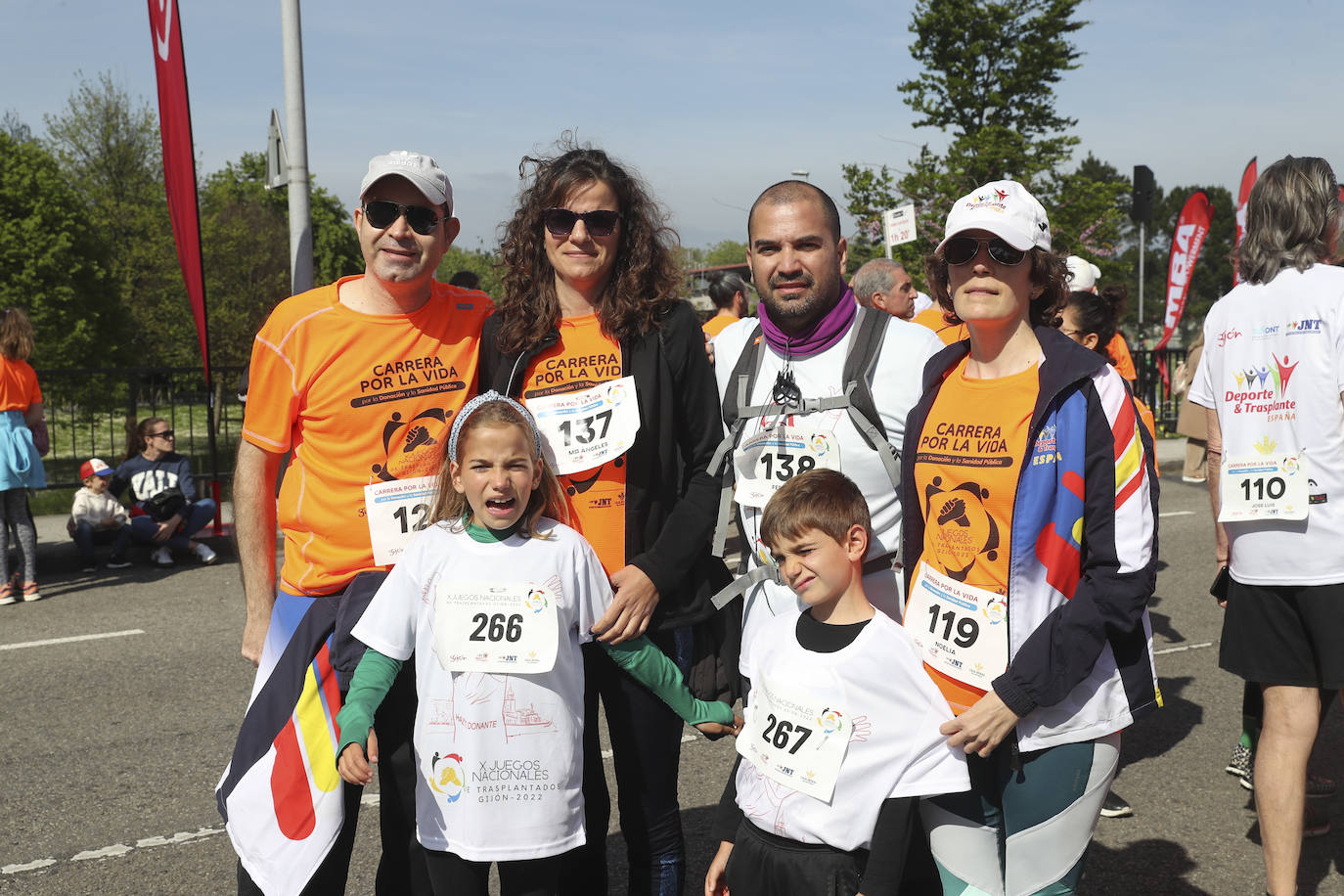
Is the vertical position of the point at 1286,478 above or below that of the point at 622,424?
below

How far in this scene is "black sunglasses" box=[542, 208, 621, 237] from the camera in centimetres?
280

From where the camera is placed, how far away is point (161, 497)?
30.1 ft

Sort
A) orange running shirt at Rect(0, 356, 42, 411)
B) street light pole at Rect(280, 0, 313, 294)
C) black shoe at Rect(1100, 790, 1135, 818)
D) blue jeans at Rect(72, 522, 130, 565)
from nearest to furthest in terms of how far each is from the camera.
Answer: black shoe at Rect(1100, 790, 1135, 818), orange running shirt at Rect(0, 356, 42, 411), blue jeans at Rect(72, 522, 130, 565), street light pole at Rect(280, 0, 313, 294)

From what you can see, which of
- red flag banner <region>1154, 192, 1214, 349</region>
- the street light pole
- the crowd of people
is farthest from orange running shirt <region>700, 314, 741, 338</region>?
red flag banner <region>1154, 192, 1214, 349</region>

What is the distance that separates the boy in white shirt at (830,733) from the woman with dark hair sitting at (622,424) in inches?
15.0

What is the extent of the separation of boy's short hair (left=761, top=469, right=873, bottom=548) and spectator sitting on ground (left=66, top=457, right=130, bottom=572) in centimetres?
818

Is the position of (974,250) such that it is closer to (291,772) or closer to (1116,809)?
(291,772)

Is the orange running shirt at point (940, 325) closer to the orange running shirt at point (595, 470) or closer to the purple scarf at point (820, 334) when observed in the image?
the purple scarf at point (820, 334)

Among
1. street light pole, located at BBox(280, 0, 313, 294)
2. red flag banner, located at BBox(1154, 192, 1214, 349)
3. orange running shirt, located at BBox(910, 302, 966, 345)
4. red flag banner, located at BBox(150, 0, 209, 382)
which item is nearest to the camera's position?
orange running shirt, located at BBox(910, 302, 966, 345)

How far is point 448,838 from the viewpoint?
2.52 meters

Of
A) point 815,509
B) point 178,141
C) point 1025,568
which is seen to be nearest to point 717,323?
point 178,141

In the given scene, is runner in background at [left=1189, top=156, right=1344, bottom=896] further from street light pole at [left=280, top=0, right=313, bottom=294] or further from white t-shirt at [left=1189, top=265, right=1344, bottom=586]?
street light pole at [left=280, top=0, right=313, bottom=294]

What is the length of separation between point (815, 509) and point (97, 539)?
849 centimetres

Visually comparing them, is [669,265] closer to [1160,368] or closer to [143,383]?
[143,383]
